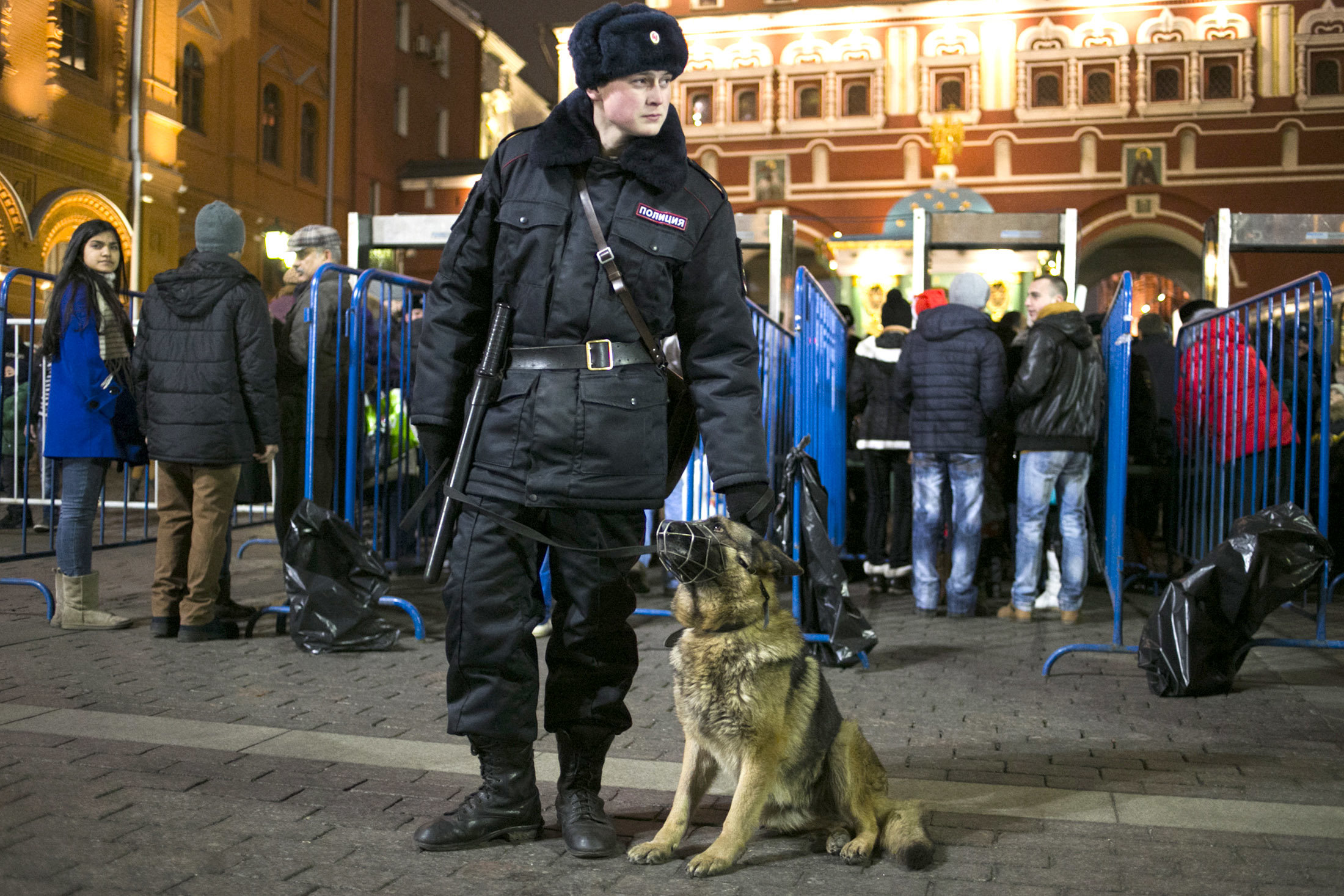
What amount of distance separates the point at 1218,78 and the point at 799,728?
30934 millimetres

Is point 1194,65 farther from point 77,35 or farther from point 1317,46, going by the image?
point 77,35

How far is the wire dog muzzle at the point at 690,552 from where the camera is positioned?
300cm

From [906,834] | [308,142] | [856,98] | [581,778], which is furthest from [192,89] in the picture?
[906,834]

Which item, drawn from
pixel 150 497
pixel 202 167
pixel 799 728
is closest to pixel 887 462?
pixel 799 728

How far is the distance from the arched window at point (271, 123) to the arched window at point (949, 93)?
15.7 meters

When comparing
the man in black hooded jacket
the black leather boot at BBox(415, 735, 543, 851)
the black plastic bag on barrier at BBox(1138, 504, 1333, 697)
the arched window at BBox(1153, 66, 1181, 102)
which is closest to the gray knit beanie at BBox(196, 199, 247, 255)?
the man in black hooded jacket

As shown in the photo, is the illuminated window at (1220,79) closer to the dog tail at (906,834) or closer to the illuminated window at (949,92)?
the illuminated window at (949,92)

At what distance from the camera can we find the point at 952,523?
762 cm

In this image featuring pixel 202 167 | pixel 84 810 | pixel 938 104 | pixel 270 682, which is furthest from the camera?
pixel 938 104

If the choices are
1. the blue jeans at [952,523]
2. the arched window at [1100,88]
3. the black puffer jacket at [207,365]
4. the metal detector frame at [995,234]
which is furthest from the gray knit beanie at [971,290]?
the arched window at [1100,88]

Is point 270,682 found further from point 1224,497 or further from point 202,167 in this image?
point 202,167

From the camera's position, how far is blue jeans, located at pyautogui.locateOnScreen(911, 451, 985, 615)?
743 cm

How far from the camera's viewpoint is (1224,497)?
280 inches

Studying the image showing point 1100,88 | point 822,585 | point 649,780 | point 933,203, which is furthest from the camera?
point 1100,88
